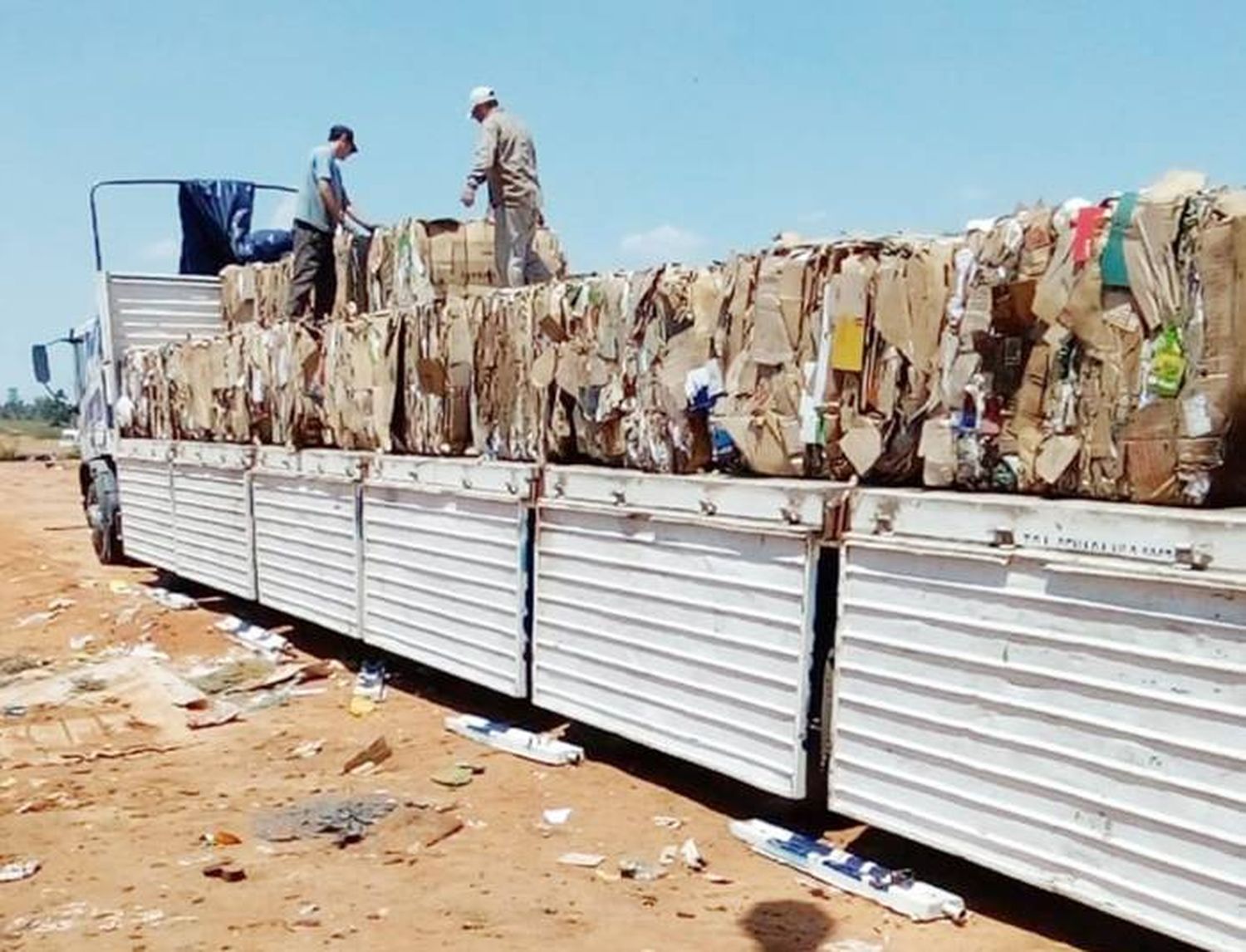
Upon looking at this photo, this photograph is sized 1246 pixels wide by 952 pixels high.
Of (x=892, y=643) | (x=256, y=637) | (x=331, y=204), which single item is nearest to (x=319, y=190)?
(x=331, y=204)

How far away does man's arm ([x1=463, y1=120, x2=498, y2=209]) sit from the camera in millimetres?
7898

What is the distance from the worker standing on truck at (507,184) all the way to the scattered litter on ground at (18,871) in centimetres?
449

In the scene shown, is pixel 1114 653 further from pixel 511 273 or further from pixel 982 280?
pixel 511 273

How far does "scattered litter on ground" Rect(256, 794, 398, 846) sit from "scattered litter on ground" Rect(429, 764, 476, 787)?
29 centimetres

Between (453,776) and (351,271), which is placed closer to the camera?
(453,776)

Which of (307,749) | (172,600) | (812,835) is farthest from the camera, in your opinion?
(172,600)

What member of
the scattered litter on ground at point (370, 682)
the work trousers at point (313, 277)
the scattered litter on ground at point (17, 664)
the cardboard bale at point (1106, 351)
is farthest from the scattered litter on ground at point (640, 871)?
the work trousers at point (313, 277)

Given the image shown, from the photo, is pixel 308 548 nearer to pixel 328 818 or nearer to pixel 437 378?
pixel 437 378

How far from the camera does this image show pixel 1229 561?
3215 mm

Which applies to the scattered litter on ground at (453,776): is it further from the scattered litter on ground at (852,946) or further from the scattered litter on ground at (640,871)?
the scattered litter on ground at (852,946)

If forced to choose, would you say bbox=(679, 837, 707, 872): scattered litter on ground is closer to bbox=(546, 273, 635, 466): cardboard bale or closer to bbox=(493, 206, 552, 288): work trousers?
bbox=(546, 273, 635, 466): cardboard bale

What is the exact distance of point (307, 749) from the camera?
639cm

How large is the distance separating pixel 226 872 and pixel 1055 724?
118 inches

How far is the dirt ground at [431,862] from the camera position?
4023 millimetres
